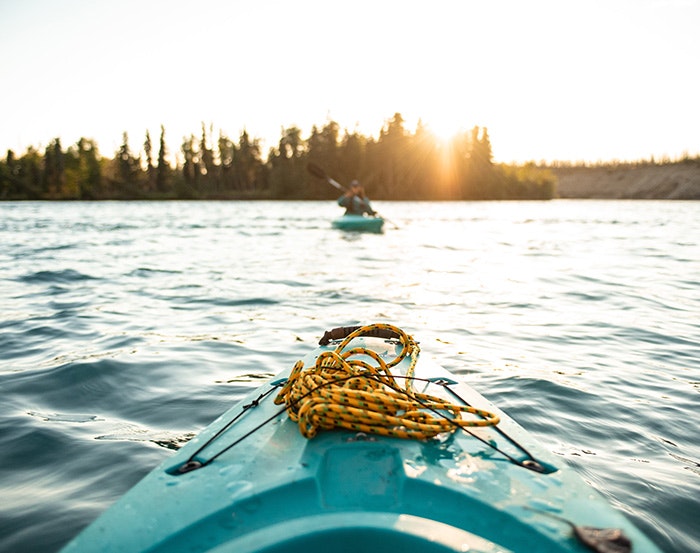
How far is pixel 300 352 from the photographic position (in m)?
4.75

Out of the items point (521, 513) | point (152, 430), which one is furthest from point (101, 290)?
point (521, 513)

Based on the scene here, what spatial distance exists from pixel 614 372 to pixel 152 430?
371cm

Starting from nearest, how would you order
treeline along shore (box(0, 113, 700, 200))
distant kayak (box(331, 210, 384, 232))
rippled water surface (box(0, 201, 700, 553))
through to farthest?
rippled water surface (box(0, 201, 700, 553))
distant kayak (box(331, 210, 384, 232))
treeline along shore (box(0, 113, 700, 200))

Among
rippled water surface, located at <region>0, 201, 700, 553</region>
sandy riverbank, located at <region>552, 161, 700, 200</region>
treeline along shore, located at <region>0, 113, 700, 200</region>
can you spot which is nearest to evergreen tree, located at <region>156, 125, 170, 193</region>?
treeline along shore, located at <region>0, 113, 700, 200</region>

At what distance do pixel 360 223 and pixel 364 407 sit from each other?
14346 mm

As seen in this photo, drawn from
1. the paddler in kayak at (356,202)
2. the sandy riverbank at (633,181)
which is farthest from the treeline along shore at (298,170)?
the paddler in kayak at (356,202)

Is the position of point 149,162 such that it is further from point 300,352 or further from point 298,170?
point 300,352

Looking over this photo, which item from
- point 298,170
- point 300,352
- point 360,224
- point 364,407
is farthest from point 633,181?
point 364,407

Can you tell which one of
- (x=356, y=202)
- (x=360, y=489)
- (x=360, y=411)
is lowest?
(x=360, y=489)

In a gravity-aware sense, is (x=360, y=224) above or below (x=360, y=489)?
above

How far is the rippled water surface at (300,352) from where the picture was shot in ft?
8.73

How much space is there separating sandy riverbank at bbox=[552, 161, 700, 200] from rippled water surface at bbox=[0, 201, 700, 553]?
86680 millimetres

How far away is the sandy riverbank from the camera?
82.5 meters

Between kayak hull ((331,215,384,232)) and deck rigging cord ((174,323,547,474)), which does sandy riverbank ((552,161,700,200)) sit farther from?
deck rigging cord ((174,323,547,474))
